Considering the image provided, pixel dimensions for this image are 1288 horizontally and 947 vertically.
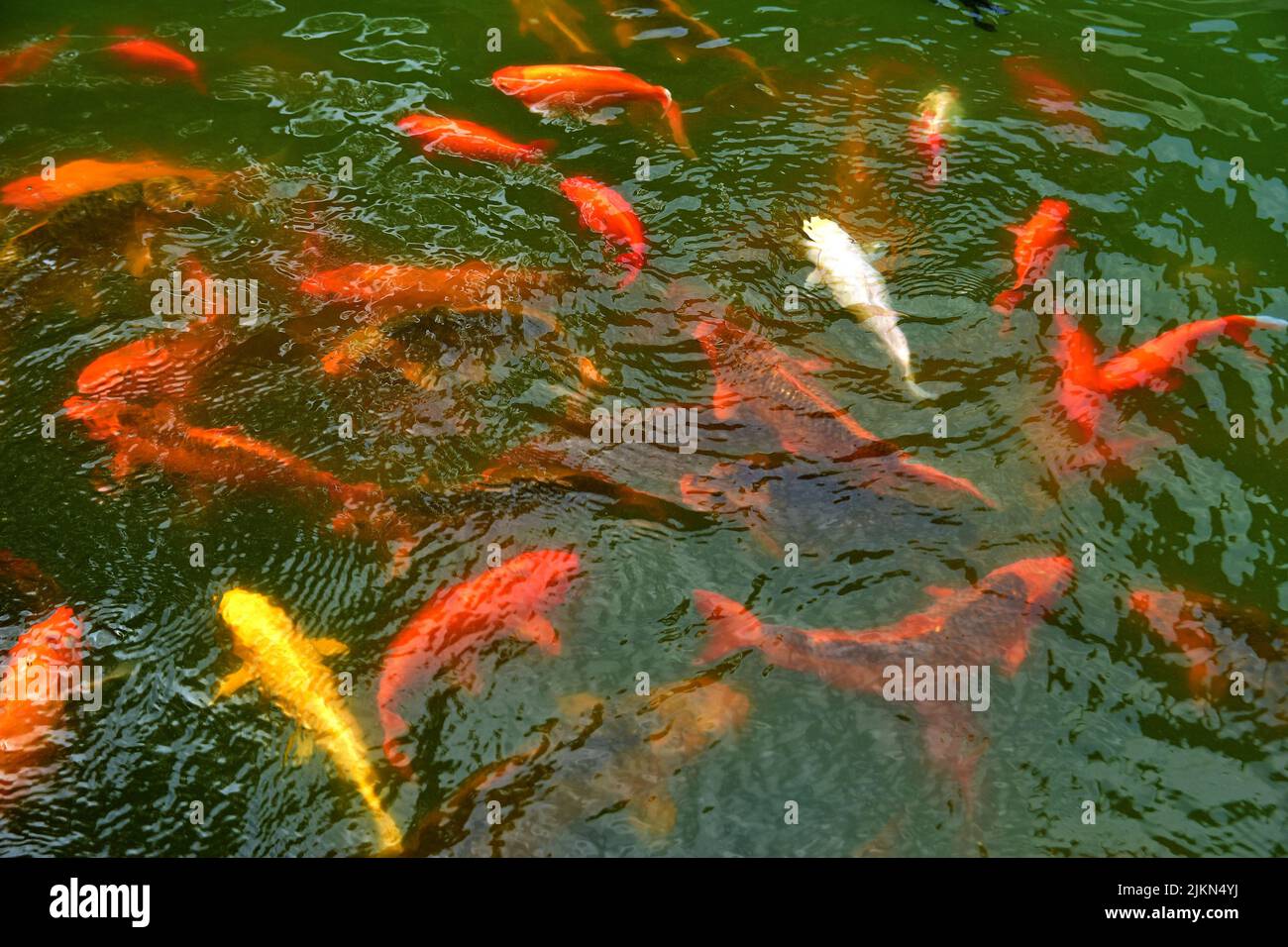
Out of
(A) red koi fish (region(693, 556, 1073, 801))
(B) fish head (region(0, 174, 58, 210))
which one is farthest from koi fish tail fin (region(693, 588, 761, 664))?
(B) fish head (region(0, 174, 58, 210))

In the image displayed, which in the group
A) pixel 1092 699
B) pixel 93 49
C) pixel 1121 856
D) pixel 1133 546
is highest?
pixel 93 49

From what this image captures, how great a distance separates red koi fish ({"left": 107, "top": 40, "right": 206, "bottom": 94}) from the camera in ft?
25.6

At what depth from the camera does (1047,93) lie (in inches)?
300

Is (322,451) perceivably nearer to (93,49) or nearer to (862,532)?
(862,532)

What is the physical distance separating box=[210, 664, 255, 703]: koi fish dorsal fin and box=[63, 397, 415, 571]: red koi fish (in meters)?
0.84

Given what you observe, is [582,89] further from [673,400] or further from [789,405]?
[789,405]

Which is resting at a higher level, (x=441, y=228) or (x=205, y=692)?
(x=441, y=228)

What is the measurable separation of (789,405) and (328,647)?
264 centimetres

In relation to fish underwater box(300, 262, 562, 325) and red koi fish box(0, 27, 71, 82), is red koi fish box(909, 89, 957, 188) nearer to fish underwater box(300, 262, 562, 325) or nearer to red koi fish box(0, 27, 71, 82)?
fish underwater box(300, 262, 562, 325)

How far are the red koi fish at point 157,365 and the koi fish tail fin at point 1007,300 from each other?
4531 mm

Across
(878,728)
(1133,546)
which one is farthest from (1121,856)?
(1133,546)

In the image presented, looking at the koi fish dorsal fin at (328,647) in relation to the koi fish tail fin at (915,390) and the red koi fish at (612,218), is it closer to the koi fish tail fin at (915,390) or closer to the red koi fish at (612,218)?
the red koi fish at (612,218)

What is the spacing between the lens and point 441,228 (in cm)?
656

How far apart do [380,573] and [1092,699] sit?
329cm
